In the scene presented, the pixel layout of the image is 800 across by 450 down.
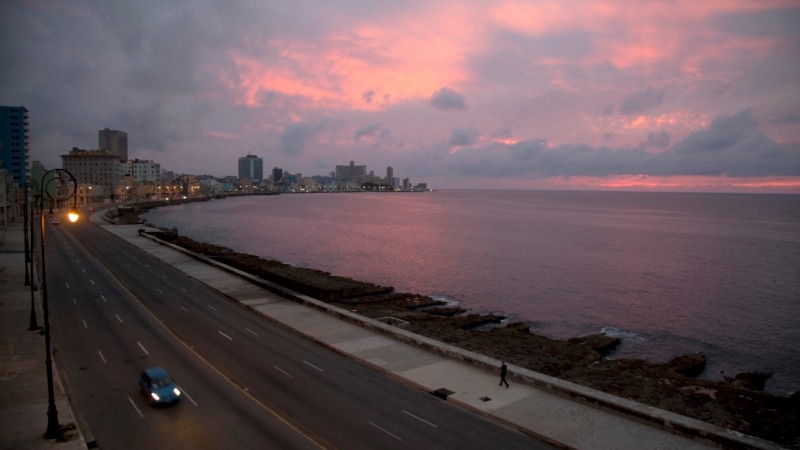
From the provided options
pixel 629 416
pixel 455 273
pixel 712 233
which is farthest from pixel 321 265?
pixel 712 233

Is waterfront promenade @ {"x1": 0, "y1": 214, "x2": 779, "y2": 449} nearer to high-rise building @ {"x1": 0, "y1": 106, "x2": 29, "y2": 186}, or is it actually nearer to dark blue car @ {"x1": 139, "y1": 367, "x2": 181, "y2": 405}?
dark blue car @ {"x1": 139, "y1": 367, "x2": 181, "y2": 405}

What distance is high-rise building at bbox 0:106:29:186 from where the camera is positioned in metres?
182

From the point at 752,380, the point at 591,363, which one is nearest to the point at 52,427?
the point at 591,363

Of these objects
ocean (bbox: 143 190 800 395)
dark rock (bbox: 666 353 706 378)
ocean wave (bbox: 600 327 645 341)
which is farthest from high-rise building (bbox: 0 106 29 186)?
dark rock (bbox: 666 353 706 378)

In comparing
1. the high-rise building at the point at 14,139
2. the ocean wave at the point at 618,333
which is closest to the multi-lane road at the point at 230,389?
the ocean wave at the point at 618,333

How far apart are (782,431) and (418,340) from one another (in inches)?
632

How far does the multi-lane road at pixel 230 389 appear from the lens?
1648 cm

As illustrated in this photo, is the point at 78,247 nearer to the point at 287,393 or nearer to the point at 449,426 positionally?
the point at 287,393

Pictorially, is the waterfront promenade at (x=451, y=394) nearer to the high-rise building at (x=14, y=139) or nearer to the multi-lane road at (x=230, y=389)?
the multi-lane road at (x=230, y=389)

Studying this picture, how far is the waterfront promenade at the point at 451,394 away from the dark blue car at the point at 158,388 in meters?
2.12

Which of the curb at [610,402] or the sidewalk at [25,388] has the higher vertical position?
the sidewalk at [25,388]

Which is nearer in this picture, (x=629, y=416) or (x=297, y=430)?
(x=297, y=430)

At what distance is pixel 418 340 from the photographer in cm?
2673

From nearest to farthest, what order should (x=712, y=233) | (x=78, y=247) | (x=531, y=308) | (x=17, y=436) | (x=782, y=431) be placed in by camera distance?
(x=17, y=436) < (x=782, y=431) < (x=531, y=308) < (x=78, y=247) < (x=712, y=233)
